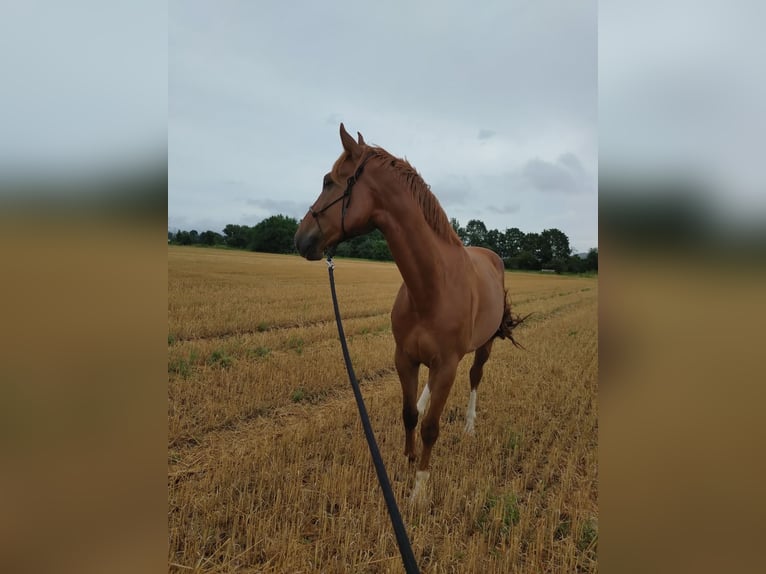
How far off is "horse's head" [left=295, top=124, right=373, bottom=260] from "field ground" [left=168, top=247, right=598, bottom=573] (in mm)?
2130

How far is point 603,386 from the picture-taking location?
0.82 meters

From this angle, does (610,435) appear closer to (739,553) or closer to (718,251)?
(739,553)

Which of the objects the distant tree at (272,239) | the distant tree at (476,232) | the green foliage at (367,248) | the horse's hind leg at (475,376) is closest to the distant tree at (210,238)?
the distant tree at (272,239)

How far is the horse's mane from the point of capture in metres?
2.86

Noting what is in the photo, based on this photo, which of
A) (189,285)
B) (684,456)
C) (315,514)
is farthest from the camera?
(189,285)

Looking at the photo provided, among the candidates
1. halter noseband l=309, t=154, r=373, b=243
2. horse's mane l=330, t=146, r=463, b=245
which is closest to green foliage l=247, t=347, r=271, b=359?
halter noseband l=309, t=154, r=373, b=243

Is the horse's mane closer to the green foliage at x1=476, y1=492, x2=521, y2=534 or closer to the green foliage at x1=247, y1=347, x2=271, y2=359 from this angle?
the green foliage at x1=476, y1=492, x2=521, y2=534

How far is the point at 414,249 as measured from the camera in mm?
2896

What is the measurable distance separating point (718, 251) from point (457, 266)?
2624 millimetres

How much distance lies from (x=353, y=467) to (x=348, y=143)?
2.96 meters

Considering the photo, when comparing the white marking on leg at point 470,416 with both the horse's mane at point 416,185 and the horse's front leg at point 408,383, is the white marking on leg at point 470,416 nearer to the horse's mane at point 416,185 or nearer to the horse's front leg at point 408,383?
the horse's front leg at point 408,383

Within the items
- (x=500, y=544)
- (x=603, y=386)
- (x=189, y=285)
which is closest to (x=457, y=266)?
(x=500, y=544)

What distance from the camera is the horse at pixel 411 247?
2.80 meters

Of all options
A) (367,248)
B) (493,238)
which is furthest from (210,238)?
(493,238)
